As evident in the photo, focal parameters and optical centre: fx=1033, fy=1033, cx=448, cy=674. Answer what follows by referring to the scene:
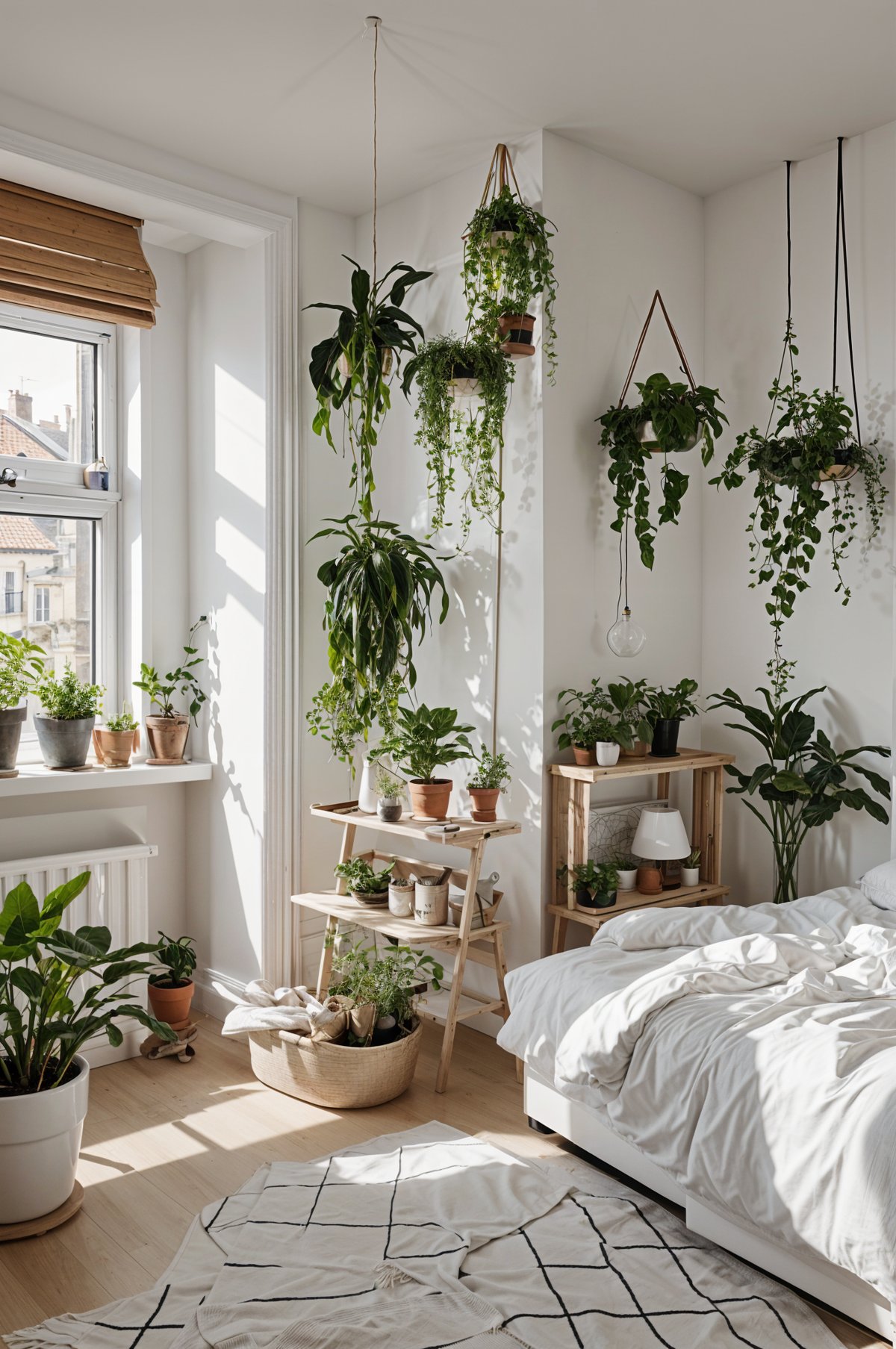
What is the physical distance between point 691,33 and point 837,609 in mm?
1726

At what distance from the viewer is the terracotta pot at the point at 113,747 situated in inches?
141

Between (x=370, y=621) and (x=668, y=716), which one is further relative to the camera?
(x=668, y=716)

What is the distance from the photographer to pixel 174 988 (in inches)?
137

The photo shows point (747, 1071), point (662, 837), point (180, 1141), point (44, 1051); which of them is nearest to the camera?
point (747, 1071)

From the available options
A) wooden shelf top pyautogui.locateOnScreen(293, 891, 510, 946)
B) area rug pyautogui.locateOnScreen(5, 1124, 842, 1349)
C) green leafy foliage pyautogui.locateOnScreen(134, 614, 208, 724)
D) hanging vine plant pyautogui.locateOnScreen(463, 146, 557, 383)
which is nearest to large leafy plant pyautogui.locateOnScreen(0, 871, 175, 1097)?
area rug pyautogui.locateOnScreen(5, 1124, 842, 1349)

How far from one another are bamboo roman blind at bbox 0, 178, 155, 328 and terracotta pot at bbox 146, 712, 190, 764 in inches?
54.2

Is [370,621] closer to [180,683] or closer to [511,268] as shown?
[180,683]

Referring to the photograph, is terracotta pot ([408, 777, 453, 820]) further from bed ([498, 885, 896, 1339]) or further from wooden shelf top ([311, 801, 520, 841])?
bed ([498, 885, 896, 1339])

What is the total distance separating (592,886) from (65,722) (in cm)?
180

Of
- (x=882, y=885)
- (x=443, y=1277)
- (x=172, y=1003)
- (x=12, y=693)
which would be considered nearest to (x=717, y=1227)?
A: (x=443, y=1277)

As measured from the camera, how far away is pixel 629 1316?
199cm

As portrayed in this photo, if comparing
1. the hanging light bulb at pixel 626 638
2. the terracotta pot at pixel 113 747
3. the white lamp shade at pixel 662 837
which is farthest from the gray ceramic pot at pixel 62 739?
the white lamp shade at pixel 662 837

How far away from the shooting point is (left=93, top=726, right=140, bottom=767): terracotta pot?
358cm

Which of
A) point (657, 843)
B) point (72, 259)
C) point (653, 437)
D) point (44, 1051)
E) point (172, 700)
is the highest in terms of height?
point (72, 259)
